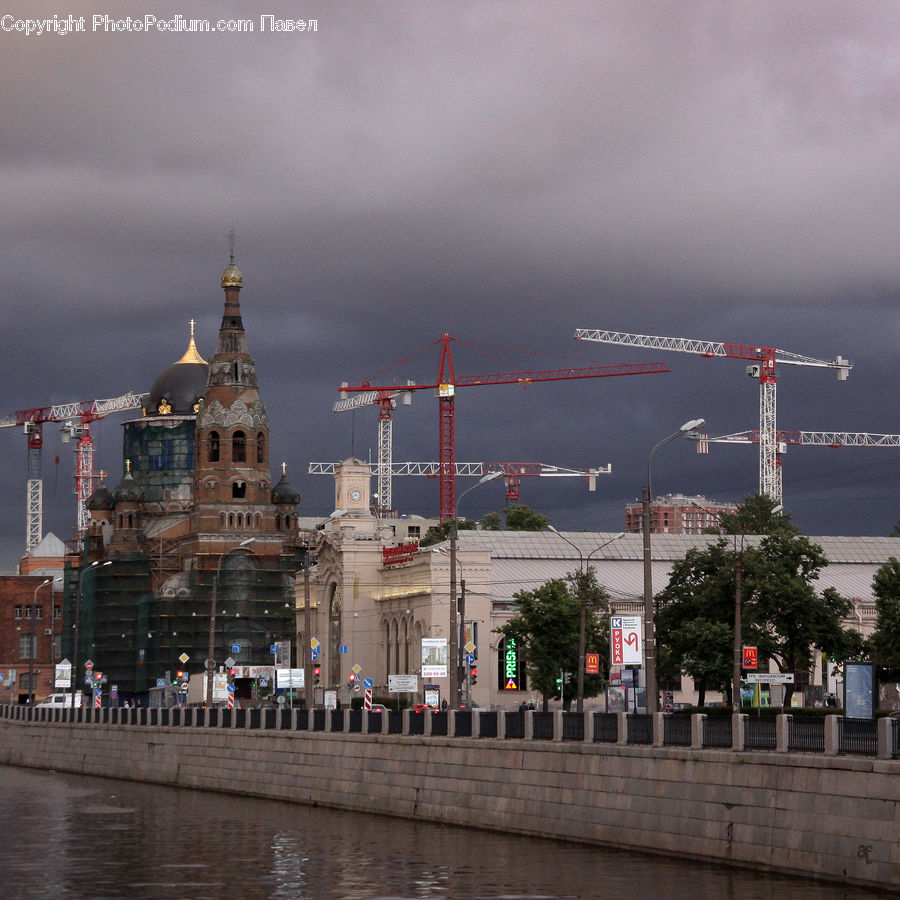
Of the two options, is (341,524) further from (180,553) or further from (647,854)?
(647,854)

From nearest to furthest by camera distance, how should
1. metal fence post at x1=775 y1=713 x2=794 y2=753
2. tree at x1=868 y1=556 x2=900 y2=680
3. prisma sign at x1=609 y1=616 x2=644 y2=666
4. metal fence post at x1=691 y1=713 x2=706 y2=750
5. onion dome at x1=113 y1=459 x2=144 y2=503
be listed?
metal fence post at x1=775 y1=713 x2=794 y2=753
metal fence post at x1=691 y1=713 x2=706 y2=750
prisma sign at x1=609 y1=616 x2=644 y2=666
tree at x1=868 y1=556 x2=900 y2=680
onion dome at x1=113 y1=459 x2=144 y2=503

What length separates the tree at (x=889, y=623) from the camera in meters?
85.3

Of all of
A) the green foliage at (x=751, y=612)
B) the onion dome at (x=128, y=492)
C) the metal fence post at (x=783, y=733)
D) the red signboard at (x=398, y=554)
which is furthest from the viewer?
the onion dome at (x=128, y=492)

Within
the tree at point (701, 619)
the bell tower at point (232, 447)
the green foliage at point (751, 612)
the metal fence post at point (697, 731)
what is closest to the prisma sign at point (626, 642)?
the metal fence post at point (697, 731)

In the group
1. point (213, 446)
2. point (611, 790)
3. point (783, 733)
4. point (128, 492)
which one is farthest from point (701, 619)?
point (128, 492)

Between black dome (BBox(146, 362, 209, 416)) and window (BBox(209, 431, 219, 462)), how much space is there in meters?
14.8

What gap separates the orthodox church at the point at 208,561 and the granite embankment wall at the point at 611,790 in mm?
83537

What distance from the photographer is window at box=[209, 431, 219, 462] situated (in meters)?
160

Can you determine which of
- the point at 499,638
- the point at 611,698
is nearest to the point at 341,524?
the point at 499,638

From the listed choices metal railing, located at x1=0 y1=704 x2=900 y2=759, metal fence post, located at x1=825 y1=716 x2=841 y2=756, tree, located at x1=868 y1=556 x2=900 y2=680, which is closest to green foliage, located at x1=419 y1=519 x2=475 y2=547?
tree, located at x1=868 y1=556 x2=900 y2=680

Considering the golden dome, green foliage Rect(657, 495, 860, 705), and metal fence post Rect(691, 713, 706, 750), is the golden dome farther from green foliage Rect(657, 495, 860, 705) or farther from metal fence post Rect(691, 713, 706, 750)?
metal fence post Rect(691, 713, 706, 750)

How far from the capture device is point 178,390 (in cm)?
17788

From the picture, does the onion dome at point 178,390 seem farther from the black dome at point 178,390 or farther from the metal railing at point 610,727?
the metal railing at point 610,727

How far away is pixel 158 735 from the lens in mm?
77500
